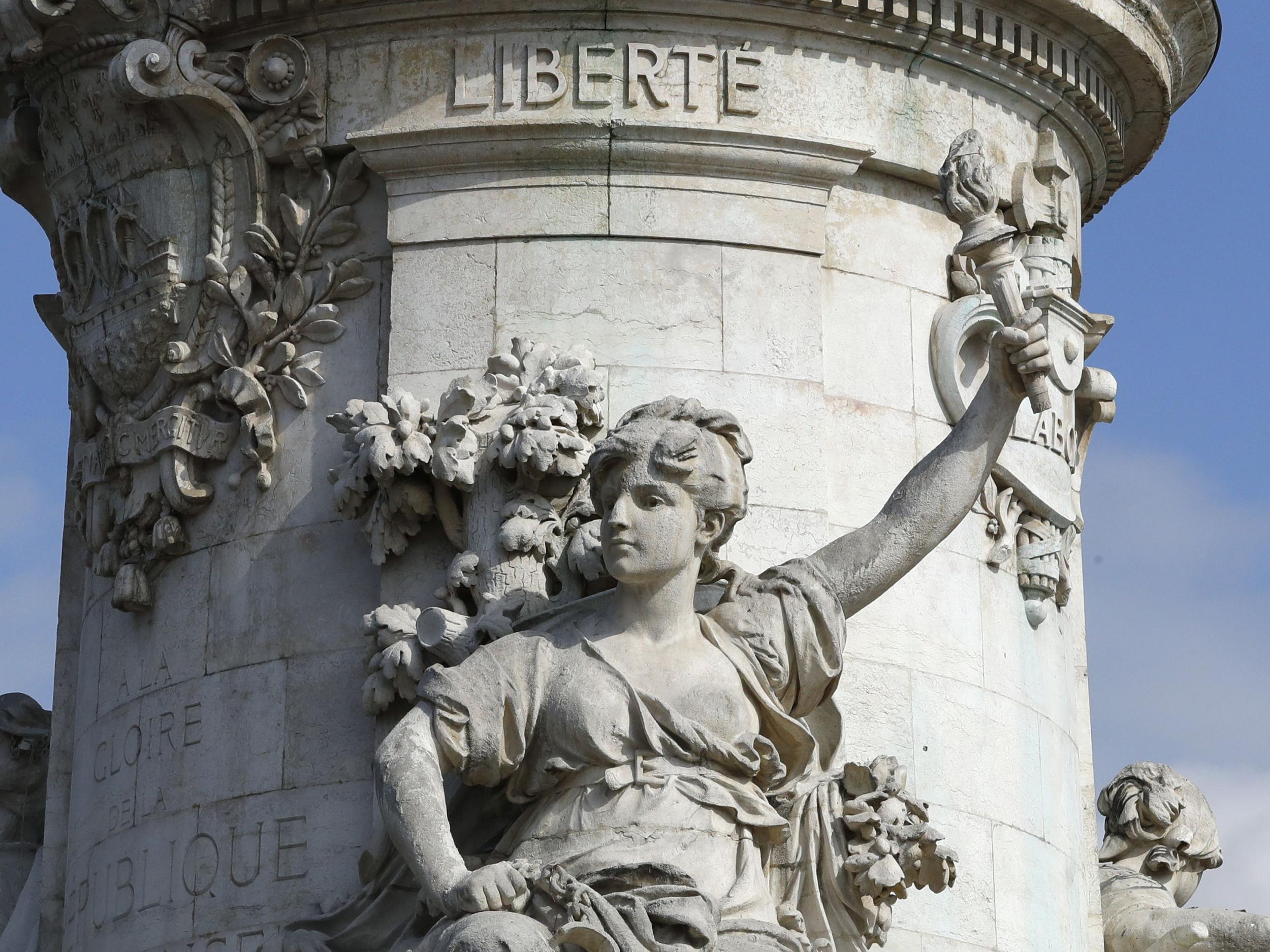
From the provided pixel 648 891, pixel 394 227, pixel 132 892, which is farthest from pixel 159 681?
pixel 648 891

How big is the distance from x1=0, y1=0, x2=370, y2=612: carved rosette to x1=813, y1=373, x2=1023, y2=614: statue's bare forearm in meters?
3.18

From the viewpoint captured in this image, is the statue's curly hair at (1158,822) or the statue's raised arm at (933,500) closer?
the statue's raised arm at (933,500)

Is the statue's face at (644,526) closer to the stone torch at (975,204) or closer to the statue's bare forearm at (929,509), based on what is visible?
the statue's bare forearm at (929,509)

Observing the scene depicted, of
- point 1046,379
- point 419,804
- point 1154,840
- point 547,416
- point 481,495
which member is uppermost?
point 1046,379

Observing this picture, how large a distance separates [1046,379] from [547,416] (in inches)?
Result: 125

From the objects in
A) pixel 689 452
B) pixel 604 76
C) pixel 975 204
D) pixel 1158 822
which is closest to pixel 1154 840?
pixel 1158 822

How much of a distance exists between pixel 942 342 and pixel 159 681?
4450mm

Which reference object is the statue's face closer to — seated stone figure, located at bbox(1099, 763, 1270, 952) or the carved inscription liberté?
the carved inscription liberté

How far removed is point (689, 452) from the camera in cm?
1606

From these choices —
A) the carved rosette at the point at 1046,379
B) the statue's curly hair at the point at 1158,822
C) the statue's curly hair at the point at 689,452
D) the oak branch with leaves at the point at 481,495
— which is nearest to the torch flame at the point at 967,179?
the carved rosette at the point at 1046,379

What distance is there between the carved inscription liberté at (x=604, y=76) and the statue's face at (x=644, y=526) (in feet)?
8.92

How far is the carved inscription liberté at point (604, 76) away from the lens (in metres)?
18.0

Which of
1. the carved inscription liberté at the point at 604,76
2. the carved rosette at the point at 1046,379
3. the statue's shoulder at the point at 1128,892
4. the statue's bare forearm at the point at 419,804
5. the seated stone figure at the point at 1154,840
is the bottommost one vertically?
the statue's bare forearm at the point at 419,804

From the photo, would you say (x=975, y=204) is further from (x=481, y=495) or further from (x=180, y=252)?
(x=180, y=252)
